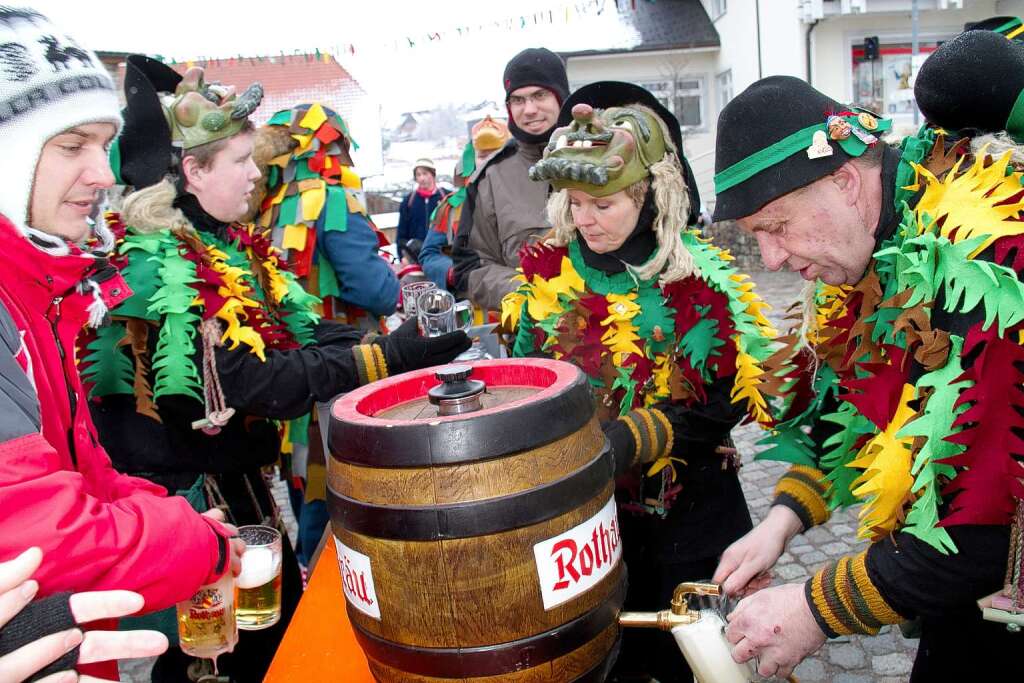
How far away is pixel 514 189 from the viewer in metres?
3.84

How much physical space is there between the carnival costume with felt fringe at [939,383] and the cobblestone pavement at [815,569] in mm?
1791

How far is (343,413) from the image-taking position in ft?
4.34

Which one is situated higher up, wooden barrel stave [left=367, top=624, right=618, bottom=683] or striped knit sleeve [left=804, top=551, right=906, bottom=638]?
wooden barrel stave [left=367, top=624, right=618, bottom=683]

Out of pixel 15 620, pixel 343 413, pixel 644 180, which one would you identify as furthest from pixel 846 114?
pixel 15 620

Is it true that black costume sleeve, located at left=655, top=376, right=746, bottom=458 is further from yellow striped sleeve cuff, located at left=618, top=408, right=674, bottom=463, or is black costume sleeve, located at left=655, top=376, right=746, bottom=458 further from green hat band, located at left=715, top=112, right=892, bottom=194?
green hat band, located at left=715, top=112, right=892, bottom=194

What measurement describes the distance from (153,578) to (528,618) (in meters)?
0.63

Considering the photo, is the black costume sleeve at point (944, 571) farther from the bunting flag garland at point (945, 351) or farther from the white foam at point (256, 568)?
the white foam at point (256, 568)

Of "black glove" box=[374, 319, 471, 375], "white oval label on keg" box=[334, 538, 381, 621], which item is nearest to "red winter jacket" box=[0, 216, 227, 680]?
"white oval label on keg" box=[334, 538, 381, 621]

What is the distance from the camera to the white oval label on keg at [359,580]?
4.04ft

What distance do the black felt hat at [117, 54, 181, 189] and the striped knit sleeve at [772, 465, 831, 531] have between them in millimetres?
2132

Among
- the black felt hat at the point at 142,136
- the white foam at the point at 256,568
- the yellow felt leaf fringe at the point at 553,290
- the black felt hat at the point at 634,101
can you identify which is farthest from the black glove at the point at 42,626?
the black felt hat at the point at 634,101

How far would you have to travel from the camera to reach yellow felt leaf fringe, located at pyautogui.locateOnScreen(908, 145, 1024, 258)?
4.48 ft

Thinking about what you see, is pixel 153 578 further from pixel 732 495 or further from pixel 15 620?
pixel 732 495

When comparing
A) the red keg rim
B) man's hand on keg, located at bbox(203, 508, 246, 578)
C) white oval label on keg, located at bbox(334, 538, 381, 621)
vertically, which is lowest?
man's hand on keg, located at bbox(203, 508, 246, 578)
